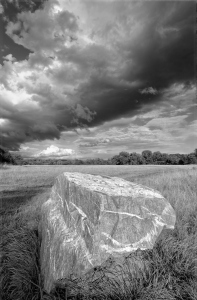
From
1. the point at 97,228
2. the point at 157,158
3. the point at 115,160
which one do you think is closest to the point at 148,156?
the point at 157,158

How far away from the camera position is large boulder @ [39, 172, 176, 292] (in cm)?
335

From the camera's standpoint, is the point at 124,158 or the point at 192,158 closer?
the point at 192,158

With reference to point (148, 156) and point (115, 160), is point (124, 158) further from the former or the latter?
point (148, 156)

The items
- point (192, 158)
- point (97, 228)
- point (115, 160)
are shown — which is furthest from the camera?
point (115, 160)

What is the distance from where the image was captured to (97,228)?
11.1ft

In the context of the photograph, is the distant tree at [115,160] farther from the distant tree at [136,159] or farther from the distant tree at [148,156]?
the distant tree at [148,156]

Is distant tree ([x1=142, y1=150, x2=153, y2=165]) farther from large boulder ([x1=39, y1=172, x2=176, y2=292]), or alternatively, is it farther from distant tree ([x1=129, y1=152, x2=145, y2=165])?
large boulder ([x1=39, y1=172, x2=176, y2=292])

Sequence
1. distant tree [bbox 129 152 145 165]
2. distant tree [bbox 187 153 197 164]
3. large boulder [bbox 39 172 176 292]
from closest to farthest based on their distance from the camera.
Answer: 1. large boulder [bbox 39 172 176 292]
2. distant tree [bbox 187 153 197 164]
3. distant tree [bbox 129 152 145 165]

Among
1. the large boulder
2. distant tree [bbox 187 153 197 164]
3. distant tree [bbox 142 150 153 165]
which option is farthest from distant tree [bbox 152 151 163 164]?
the large boulder

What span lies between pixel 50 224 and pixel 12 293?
128 cm

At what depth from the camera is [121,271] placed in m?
3.25

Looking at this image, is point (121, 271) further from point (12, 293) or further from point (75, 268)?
point (12, 293)

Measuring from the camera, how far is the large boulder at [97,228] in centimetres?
335

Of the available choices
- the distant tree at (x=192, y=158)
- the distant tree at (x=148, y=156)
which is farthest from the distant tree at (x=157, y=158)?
the distant tree at (x=192, y=158)
